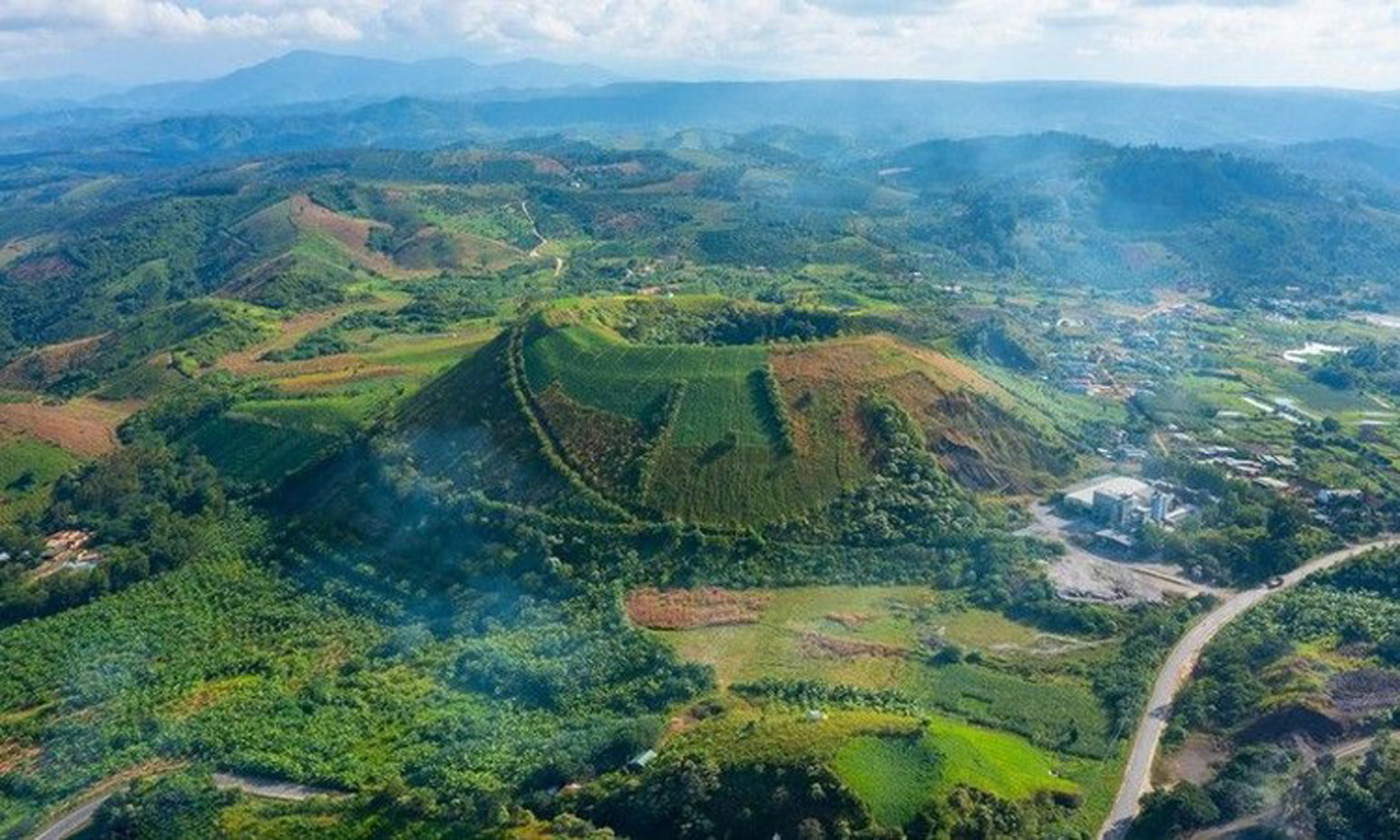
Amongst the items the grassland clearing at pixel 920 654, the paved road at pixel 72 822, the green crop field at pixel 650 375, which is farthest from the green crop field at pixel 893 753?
the green crop field at pixel 650 375

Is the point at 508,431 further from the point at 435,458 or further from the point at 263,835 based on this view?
the point at 263,835

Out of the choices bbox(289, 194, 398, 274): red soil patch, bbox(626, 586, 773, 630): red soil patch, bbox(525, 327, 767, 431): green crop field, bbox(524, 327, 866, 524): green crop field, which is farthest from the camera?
bbox(289, 194, 398, 274): red soil patch

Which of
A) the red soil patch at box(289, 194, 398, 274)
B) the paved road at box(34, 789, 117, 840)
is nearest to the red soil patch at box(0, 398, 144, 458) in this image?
the paved road at box(34, 789, 117, 840)

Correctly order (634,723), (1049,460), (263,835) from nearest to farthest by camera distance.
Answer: (263,835)
(634,723)
(1049,460)

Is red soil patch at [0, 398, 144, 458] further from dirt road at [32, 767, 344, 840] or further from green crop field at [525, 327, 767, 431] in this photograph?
dirt road at [32, 767, 344, 840]

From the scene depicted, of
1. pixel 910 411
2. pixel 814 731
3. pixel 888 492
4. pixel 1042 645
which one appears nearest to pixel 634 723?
pixel 814 731
